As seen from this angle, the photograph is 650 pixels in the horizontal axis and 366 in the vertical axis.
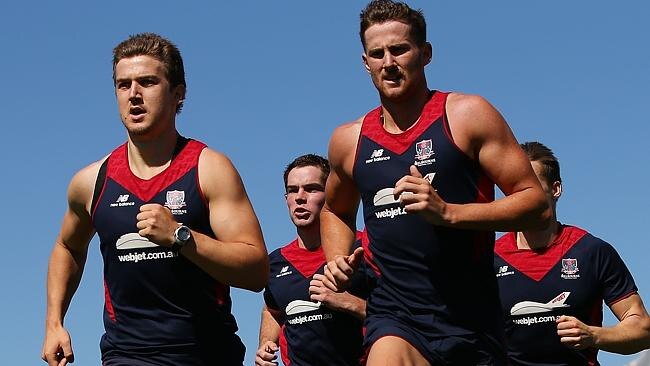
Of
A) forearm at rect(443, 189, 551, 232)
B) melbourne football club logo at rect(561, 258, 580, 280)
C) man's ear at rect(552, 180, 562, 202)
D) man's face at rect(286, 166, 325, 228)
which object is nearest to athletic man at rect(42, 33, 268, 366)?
forearm at rect(443, 189, 551, 232)

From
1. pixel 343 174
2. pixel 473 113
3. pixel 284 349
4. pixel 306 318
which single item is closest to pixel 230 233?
pixel 343 174

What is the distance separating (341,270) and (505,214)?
109 centimetres

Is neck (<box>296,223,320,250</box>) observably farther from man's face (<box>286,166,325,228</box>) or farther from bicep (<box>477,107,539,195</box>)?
bicep (<box>477,107,539,195</box>)

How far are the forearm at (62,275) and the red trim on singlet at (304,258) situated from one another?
117 inches

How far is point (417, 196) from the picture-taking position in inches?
315

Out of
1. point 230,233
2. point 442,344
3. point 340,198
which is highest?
point 340,198

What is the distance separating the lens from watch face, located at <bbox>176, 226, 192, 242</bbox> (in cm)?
832

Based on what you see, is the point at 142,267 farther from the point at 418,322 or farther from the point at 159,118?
the point at 418,322

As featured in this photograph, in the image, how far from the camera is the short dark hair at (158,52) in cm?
922

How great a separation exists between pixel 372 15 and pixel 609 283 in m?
3.69

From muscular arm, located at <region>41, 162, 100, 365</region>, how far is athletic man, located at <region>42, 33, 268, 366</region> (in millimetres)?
22

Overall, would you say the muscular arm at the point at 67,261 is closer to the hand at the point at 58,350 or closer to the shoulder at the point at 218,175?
the hand at the point at 58,350

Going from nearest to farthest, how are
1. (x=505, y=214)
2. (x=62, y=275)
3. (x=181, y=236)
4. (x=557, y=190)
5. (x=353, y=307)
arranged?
1. (x=181, y=236)
2. (x=505, y=214)
3. (x=62, y=275)
4. (x=353, y=307)
5. (x=557, y=190)

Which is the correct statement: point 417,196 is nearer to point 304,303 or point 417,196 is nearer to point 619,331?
point 619,331
